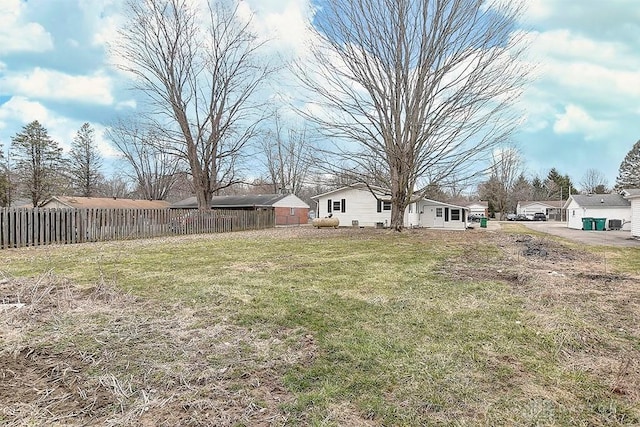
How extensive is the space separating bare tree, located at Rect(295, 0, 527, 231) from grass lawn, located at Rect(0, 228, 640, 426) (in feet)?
39.0

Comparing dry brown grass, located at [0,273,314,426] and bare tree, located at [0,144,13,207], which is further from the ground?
bare tree, located at [0,144,13,207]

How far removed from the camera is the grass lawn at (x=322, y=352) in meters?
2.22

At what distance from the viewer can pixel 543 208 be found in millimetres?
61781

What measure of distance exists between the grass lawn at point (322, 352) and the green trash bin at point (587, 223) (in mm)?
27450

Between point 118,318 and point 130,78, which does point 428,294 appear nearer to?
point 118,318

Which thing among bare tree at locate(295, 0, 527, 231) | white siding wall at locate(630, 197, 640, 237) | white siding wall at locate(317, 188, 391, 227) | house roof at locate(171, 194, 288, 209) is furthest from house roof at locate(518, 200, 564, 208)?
bare tree at locate(295, 0, 527, 231)

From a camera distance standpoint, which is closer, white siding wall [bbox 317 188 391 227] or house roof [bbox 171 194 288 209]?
white siding wall [bbox 317 188 391 227]

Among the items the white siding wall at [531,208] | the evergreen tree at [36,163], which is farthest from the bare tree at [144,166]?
the white siding wall at [531,208]

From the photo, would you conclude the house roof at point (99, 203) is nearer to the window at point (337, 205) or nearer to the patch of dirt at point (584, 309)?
the window at point (337, 205)

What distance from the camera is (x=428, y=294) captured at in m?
5.22

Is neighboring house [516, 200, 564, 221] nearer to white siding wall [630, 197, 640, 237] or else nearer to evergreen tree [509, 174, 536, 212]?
evergreen tree [509, 174, 536, 212]

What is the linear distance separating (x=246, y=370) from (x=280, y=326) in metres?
1.03

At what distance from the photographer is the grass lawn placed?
7.29 ft

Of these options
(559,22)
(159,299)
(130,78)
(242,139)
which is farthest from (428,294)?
(130,78)
